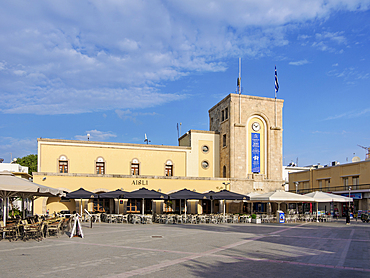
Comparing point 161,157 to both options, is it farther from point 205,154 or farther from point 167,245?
point 167,245

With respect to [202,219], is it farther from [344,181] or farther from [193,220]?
[344,181]

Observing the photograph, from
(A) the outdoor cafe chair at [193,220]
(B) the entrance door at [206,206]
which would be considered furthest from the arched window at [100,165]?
(A) the outdoor cafe chair at [193,220]

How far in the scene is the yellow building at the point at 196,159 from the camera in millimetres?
33281

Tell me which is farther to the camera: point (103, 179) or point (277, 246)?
point (103, 179)

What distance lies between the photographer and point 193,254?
36.5 ft

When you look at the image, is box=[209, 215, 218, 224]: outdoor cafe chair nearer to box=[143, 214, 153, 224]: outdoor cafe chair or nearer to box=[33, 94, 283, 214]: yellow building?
box=[143, 214, 153, 224]: outdoor cafe chair

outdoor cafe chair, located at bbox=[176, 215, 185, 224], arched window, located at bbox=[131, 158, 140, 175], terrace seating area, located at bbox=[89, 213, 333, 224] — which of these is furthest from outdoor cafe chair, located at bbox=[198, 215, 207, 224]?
arched window, located at bbox=[131, 158, 140, 175]

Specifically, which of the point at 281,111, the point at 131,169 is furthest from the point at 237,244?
the point at 281,111

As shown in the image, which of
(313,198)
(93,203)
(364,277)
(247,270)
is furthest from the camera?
(93,203)

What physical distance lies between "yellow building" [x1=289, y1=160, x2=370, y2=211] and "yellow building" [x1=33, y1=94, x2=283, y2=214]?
5279mm

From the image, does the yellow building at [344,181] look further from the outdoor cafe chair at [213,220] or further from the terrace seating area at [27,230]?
the terrace seating area at [27,230]

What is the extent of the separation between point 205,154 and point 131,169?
8450 millimetres

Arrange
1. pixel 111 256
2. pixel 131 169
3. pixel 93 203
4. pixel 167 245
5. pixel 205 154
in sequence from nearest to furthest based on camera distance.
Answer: pixel 111 256 < pixel 167 245 < pixel 93 203 < pixel 131 169 < pixel 205 154

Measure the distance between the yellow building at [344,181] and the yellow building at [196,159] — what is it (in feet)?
17.3
